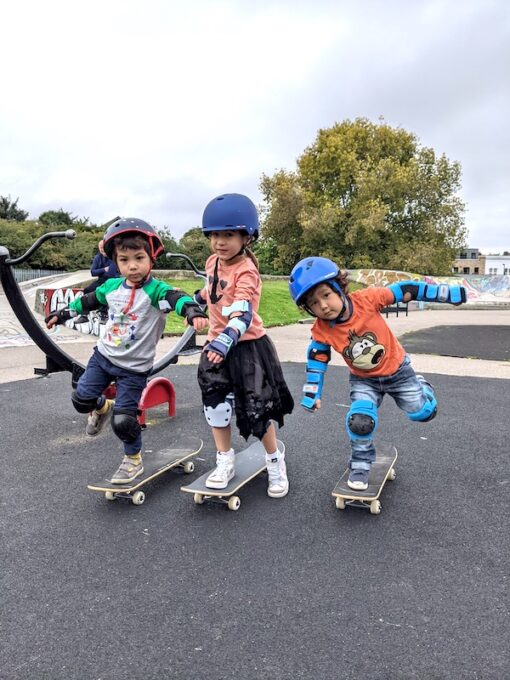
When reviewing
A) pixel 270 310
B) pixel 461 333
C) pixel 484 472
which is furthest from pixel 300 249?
pixel 484 472

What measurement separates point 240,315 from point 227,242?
17.4 inches

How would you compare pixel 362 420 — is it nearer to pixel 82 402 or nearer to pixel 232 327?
pixel 232 327

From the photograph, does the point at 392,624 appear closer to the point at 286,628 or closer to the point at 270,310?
the point at 286,628

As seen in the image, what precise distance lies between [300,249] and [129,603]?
34.5 metres

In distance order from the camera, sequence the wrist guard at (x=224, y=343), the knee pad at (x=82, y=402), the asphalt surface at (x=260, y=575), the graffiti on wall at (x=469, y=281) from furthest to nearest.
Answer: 1. the graffiti on wall at (x=469, y=281)
2. the knee pad at (x=82, y=402)
3. the wrist guard at (x=224, y=343)
4. the asphalt surface at (x=260, y=575)

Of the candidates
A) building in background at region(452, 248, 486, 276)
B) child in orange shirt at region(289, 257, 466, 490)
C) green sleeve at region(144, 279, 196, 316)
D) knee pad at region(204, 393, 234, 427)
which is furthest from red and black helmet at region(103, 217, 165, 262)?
building in background at region(452, 248, 486, 276)

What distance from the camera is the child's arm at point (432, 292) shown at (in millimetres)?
2822

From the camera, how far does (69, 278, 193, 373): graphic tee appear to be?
323 centimetres

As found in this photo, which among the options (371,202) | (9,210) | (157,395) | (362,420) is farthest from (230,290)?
(9,210)

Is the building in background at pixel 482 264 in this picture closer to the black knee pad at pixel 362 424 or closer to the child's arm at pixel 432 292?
the child's arm at pixel 432 292

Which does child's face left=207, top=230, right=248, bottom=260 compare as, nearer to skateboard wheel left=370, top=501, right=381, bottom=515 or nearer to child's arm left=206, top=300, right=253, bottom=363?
child's arm left=206, top=300, right=253, bottom=363

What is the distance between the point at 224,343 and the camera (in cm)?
265

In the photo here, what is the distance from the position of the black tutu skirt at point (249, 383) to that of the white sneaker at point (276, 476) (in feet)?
0.93

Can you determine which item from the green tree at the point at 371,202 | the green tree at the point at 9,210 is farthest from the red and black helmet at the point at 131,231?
the green tree at the point at 9,210
